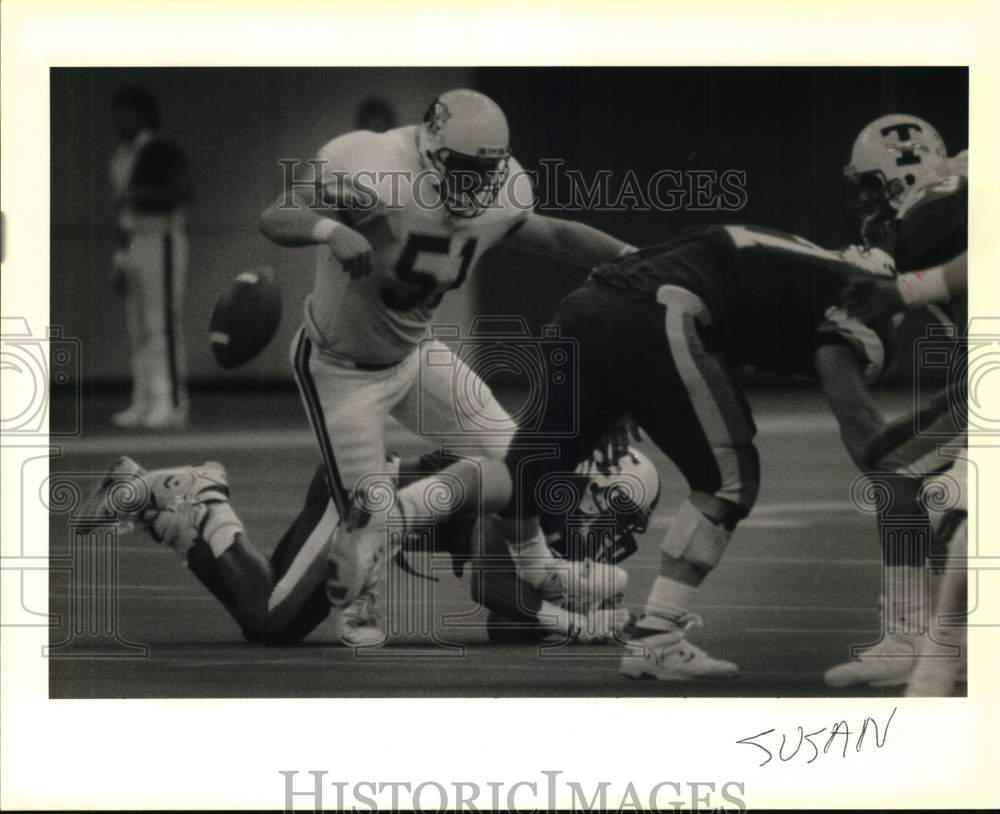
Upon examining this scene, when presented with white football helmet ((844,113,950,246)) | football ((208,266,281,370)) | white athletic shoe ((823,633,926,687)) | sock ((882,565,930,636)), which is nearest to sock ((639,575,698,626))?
white athletic shoe ((823,633,926,687))

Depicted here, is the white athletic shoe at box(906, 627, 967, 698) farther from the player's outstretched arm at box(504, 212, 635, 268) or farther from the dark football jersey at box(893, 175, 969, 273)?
the player's outstretched arm at box(504, 212, 635, 268)

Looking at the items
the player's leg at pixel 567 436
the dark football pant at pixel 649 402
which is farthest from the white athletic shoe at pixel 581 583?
the dark football pant at pixel 649 402

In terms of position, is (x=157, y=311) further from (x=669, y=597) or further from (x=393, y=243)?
(x=669, y=597)

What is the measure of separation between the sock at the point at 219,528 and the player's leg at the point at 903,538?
2.20m

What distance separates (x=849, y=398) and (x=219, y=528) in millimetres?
2308

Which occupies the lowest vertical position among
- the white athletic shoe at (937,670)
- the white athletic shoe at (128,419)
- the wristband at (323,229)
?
the white athletic shoe at (937,670)

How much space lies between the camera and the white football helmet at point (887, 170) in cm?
661

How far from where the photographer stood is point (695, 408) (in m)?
6.64

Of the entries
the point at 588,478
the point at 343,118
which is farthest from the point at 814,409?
the point at 343,118

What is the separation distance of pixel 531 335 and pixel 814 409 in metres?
1.05

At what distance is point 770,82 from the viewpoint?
6.57 meters

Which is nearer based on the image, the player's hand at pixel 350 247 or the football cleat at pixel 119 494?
the player's hand at pixel 350 247

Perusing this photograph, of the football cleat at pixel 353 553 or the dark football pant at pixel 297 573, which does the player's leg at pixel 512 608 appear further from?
the football cleat at pixel 353 553
